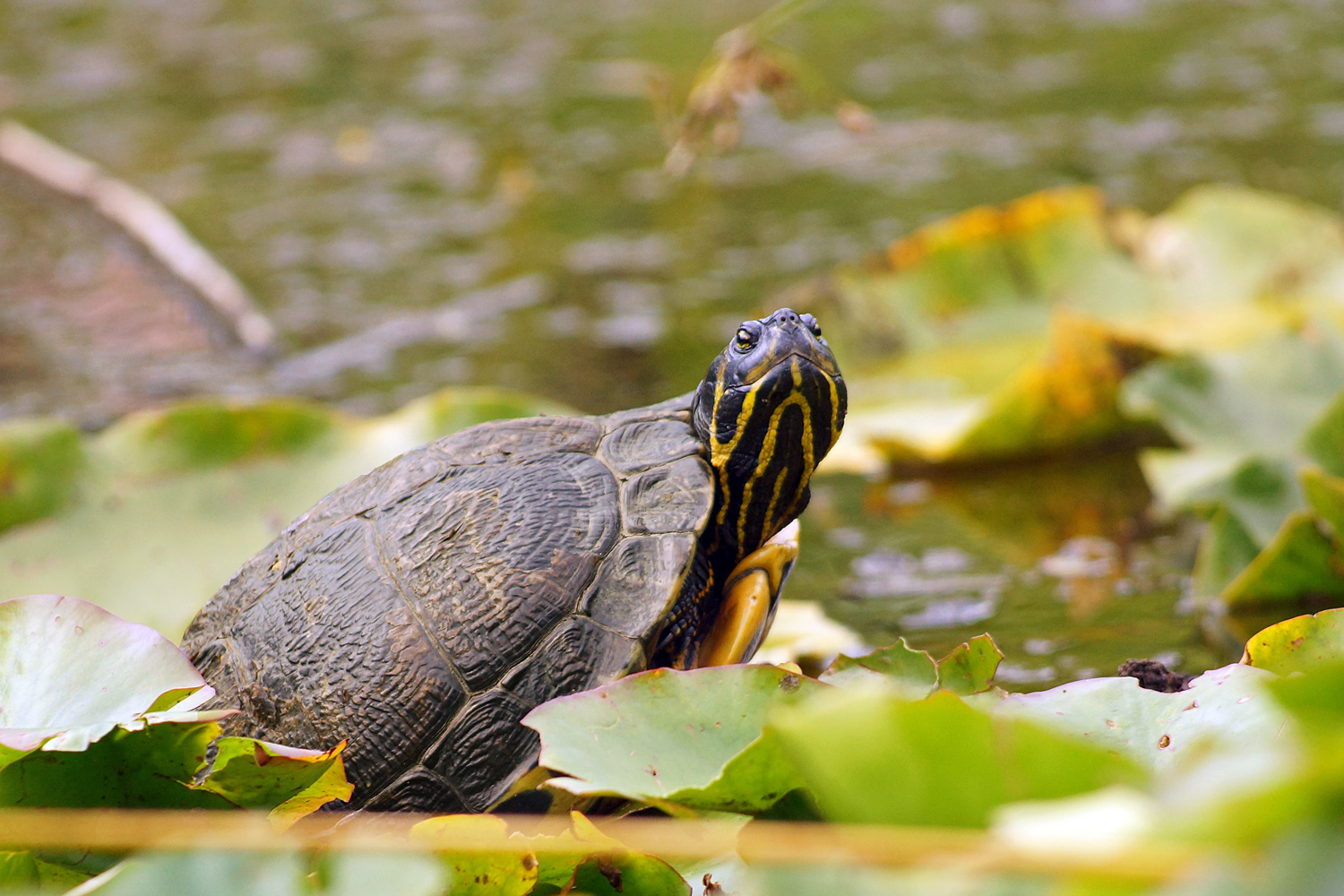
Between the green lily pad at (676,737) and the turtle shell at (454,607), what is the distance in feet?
0.92

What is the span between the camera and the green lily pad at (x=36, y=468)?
7.50 feet

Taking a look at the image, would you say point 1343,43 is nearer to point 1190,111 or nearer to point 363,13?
point 1190,111

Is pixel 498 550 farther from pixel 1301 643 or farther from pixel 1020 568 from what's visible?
pixel 1020 568

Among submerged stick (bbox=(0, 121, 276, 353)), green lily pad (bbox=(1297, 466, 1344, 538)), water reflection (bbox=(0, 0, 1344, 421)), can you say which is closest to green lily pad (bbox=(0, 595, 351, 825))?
green lily pad (bbox=(1297, 466, 1344, 538))

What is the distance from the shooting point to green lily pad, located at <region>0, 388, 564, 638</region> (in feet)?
7.49

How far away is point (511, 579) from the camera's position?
1.50m

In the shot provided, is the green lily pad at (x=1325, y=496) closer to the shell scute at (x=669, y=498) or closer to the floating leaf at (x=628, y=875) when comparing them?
the shell scute at (x=669, y=498)

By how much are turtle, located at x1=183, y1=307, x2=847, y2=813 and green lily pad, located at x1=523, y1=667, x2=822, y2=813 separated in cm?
28

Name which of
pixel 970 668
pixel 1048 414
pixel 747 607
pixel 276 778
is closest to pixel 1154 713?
pixel 970 668

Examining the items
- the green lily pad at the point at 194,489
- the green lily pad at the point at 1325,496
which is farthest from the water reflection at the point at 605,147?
the green lily pad at the point at 1325,496

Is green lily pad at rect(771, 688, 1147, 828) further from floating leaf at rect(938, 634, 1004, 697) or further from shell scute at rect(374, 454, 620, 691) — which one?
A: shell scute at rect(374, 454, 620, 691)

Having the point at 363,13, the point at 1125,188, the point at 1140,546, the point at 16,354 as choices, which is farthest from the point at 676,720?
the point at 363,13

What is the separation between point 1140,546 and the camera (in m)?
2.55

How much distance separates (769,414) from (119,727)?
0.86 meters
